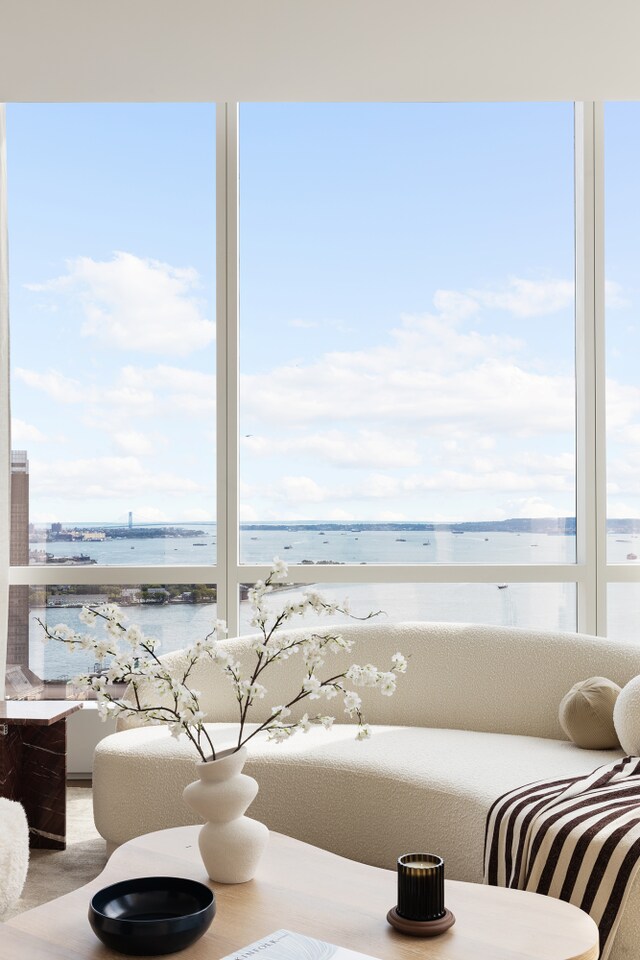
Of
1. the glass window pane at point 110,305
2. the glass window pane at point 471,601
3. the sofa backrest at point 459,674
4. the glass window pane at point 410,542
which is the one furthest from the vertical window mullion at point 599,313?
the glass window pane at point 110,305

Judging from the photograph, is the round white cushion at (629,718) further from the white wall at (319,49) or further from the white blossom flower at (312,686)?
the white wall at (319,49)

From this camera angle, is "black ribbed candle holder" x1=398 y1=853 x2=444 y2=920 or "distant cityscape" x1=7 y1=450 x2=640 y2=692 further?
"distant cityscape" x1=7 y1=450 x2=640 y2=692

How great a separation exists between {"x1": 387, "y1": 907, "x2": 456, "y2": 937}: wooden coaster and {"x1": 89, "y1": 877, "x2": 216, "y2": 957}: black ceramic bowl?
337 mm

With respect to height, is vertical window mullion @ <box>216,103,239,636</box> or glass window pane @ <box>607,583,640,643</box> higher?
vertical window mullion @ <box>216,103,239,636</box>

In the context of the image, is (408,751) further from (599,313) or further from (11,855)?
(599,313)

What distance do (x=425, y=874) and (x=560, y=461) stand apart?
302cm

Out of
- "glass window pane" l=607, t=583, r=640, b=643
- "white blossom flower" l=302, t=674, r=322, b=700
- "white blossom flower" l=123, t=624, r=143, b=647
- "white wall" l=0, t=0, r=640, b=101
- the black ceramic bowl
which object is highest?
"white wall" l=0, t=0, r=640, b=101

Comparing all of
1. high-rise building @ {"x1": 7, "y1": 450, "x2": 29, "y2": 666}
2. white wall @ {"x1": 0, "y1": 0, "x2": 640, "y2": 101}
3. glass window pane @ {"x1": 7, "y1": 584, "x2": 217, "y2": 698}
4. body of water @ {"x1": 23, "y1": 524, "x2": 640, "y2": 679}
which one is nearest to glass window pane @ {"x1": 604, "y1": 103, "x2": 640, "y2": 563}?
body of water @ {"x1": 23, "y1": 524, "x2": 640, "y2": 679}

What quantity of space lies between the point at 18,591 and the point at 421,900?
314cm

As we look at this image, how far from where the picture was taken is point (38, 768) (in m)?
3.43

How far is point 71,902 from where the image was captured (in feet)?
5.98

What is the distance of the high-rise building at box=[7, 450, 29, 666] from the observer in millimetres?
4324

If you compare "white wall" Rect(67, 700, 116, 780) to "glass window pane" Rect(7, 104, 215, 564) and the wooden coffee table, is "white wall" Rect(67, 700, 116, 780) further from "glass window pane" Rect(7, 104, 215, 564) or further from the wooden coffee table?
the wooden coffee table

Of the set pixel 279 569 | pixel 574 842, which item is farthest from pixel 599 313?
pixel 279 569
